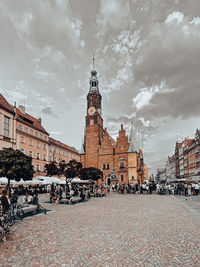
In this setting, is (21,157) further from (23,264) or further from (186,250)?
(186,250)

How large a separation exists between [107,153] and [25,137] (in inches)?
1129

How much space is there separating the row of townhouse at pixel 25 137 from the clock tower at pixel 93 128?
10.2 meters

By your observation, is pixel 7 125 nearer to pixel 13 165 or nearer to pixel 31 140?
pixel 31 140

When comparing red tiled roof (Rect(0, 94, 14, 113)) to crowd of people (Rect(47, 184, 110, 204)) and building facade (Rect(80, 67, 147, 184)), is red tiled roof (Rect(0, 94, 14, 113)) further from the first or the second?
building facade (Rect(80, 67, 147, 184))

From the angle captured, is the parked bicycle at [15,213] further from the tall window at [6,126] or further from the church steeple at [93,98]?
the church steeple at [93,98]

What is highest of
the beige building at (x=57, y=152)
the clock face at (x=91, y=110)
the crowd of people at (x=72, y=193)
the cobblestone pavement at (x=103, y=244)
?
the clock face at (x=91, y=110)

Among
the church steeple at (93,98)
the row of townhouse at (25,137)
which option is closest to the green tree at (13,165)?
the row of townhouse at (25,137)

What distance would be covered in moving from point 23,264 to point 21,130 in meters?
37.2

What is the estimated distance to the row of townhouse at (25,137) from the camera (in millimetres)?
33469

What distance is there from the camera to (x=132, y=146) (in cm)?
5931

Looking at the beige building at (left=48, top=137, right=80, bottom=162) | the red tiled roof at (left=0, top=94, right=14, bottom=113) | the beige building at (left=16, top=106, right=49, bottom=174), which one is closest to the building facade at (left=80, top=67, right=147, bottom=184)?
the beige building at (left=48, top=137, right=80, bottom=162)

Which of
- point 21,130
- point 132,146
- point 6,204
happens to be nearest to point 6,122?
point 21,130

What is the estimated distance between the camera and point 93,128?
212 ft

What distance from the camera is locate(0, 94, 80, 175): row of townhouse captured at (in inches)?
1318
